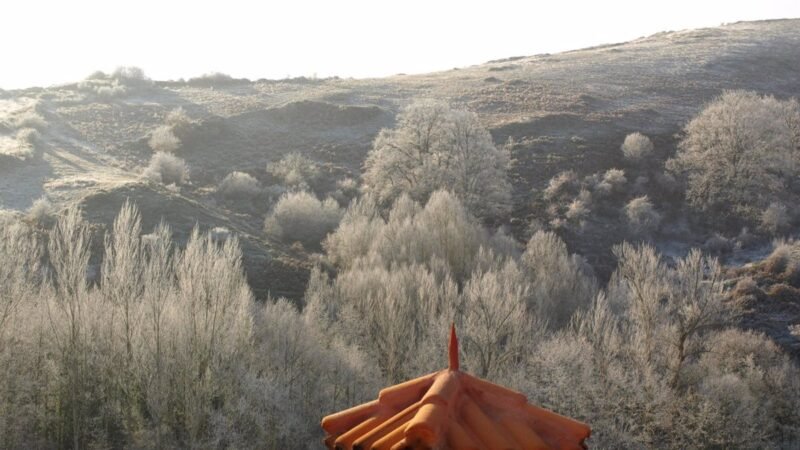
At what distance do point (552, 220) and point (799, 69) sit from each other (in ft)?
162

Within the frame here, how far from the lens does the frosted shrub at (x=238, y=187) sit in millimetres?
40812

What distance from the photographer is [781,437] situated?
74.0 feet

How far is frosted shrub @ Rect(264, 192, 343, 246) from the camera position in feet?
117

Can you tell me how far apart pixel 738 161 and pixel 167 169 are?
1407 inches

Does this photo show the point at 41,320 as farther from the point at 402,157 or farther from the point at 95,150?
the point at 95,150

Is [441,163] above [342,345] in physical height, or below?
above

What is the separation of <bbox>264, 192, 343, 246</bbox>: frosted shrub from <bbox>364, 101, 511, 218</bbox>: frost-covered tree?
455cm

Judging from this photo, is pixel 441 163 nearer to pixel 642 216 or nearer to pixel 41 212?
pixel 642 216

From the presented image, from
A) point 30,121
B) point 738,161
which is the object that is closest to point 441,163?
point 738,161

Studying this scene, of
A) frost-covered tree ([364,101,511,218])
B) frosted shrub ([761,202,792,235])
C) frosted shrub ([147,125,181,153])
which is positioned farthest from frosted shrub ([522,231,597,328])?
frosted shrub ([147,125,181,153])

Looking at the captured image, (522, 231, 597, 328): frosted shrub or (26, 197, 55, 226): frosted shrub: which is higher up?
(26, 197, 55, 226): frosted shrub

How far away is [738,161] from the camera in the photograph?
45500 mm

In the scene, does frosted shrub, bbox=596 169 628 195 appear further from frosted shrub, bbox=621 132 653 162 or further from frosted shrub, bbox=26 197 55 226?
frosted shrub, bbox=26 197 55 226

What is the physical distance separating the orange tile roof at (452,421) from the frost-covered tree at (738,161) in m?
41.3
